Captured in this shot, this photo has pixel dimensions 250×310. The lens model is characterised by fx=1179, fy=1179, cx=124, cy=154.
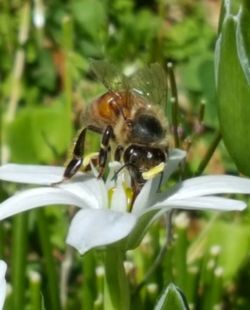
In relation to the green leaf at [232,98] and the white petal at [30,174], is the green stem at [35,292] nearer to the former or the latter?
the white petal at [30,174]

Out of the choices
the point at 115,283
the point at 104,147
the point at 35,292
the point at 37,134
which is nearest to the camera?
the point at 115,283

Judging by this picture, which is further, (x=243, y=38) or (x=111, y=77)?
(x=111, y=77)

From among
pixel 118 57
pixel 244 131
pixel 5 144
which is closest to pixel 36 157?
pixel 5 144

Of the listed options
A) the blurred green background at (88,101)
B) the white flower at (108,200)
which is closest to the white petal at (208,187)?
the white flower at (108,200)

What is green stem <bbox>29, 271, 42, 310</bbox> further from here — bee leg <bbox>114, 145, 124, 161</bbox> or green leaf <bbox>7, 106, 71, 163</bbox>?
green leaf <bbox>7, 106, 71, 163</bbox>

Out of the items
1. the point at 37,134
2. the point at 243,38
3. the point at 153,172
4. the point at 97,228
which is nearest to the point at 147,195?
the point at 153,172

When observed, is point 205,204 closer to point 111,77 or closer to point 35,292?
point 111,77

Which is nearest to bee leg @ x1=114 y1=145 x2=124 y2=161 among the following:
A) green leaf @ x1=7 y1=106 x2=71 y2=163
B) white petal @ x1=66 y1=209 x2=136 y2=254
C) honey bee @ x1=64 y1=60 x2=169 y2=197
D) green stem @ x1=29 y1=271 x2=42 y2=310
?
honey bee @ x1=64 y1=60 x2=169 y2=197
